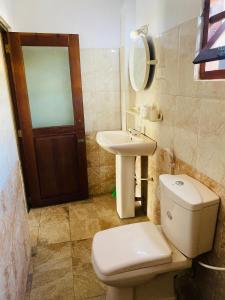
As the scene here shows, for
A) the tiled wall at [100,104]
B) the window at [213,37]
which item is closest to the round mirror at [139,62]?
the tiled wall at [100,104]

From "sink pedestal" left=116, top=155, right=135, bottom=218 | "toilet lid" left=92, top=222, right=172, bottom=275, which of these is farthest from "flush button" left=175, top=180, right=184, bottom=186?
"sink pedestal" left=116, top=155, right=135, bottom=218

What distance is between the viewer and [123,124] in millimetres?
2732

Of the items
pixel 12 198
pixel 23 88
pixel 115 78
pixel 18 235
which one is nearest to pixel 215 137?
pixel 12 198

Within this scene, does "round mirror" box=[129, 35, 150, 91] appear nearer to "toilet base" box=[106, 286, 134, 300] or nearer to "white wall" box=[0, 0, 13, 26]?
"white wall" box=[0, 0, 13, 26]

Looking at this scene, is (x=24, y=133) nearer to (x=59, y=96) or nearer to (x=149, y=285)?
(x=59, y=96)

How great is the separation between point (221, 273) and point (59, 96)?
85.7 inches

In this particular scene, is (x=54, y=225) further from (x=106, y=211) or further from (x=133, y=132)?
(x=133, y=132)

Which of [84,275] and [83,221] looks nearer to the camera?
[84,275]

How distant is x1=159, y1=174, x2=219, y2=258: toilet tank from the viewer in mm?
1154

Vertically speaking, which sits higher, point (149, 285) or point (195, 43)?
point (195, 43)

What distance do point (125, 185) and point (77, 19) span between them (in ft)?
6.13

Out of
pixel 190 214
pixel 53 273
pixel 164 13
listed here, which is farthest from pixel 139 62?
pixel 53 273

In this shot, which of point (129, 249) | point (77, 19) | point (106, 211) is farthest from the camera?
point (106, 211)

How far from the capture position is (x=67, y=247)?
199 cm
